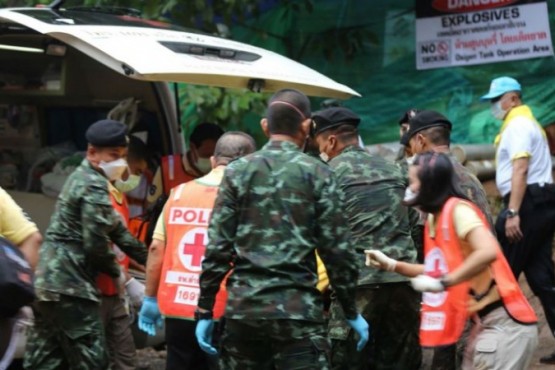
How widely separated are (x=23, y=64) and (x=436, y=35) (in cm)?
392

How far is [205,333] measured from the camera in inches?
242

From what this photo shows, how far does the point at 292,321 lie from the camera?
5.71 meters

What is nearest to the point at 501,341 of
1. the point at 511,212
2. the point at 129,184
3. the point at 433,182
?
the point at 433,182

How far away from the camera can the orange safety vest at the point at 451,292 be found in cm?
567

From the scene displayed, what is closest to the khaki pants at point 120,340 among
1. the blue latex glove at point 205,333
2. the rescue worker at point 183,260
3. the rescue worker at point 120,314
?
the rescue worker at point 120,314

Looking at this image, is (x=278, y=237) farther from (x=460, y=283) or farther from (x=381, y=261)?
(x=460, y=283)

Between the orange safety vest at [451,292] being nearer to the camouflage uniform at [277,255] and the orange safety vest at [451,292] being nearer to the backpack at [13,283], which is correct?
the camouflage uniform at [277,255]

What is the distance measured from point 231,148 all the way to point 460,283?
2086 mm

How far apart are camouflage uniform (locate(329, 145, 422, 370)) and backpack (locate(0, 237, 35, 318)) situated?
301 centimetres

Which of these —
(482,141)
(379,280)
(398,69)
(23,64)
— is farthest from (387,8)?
(379,280)

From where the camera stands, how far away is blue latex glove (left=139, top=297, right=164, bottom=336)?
7281 millimetres

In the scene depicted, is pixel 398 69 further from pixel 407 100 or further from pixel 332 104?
pixel 332 104

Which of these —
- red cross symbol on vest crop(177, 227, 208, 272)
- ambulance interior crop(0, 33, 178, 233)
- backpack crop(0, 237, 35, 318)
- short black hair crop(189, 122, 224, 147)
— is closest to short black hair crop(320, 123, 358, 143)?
red cross symbol on vest crop(177, 227, 208, 272)

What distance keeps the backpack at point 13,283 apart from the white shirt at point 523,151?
4951 millimetres
